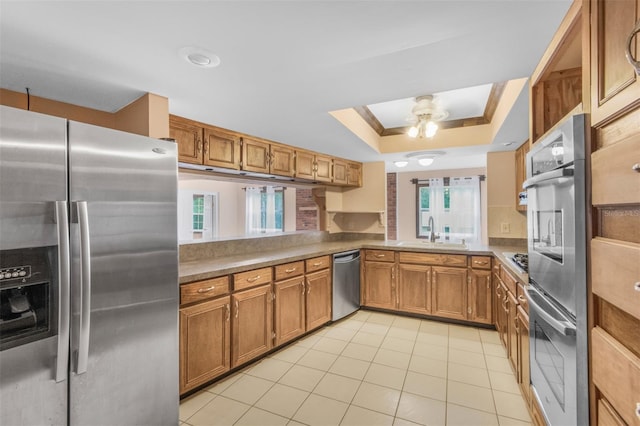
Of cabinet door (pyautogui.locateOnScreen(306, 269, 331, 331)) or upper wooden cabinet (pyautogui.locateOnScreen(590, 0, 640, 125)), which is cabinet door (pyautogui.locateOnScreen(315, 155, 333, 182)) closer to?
cabinet door (pyautogui.locateOnScreen(306, 269, 331, 331))

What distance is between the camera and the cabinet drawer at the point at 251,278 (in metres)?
2.43

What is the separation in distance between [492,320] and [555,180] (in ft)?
8.63

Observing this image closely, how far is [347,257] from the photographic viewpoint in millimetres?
3727

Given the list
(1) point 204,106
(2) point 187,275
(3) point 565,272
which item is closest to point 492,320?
(3) point 565,272

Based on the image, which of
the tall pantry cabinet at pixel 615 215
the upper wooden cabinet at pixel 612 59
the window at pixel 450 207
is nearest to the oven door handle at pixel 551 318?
the tall pantry cabinet at pixel 615 215

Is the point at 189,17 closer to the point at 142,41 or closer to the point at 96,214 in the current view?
the point at 142,41

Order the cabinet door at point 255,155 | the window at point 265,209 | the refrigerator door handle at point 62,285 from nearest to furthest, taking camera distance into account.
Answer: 1. the refrigerator door handle at point 62,285
2. the cabinet door at point 255,155
3. the window at point 265,209

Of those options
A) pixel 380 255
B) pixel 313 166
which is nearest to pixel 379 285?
pixel 380 255

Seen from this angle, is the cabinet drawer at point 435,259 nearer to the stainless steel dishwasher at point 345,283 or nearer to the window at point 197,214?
the stainless steel dishwasher at point 345,283

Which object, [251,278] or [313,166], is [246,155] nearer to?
[313,166]

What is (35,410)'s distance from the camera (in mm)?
1199

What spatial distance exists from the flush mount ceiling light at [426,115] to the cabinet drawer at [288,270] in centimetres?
170

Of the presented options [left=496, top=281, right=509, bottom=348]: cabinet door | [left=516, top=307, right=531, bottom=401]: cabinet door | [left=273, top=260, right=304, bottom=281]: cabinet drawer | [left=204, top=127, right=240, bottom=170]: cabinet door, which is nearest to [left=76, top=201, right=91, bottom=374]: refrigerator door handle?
[left=204, top=127, right=240, bottom=170]: cabinet door

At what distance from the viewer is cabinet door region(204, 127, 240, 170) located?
2.59m
